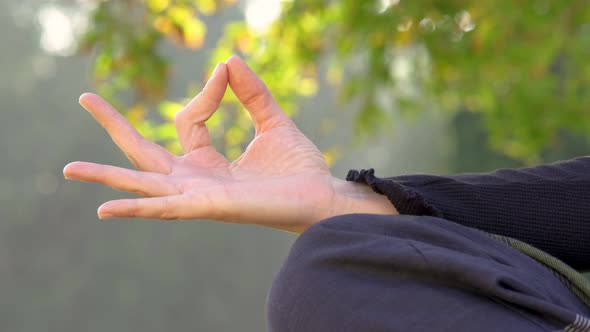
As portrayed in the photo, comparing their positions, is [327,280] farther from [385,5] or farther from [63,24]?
[63,24]

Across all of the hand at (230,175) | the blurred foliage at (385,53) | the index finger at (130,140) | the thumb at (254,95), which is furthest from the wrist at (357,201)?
the blurred foliage at (385,53)

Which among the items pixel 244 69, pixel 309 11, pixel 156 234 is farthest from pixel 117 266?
pixel 244 69

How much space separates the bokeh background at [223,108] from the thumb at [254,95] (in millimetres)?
2379

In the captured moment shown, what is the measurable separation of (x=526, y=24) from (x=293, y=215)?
317 cm

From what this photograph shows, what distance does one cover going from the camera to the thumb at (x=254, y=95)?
4.85 ft

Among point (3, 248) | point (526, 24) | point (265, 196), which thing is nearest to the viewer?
point (265, 196)

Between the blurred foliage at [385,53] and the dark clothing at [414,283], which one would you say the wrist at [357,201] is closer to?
the dark clothing at [414,283]

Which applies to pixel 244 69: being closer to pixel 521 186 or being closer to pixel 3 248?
pixel 521 186

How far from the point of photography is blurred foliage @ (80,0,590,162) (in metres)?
4.04

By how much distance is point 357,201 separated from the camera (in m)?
1.42

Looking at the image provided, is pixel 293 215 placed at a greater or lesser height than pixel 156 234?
lesser

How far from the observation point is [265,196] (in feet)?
4.42

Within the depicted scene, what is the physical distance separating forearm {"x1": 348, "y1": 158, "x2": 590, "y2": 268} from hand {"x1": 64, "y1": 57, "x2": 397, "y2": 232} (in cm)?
8

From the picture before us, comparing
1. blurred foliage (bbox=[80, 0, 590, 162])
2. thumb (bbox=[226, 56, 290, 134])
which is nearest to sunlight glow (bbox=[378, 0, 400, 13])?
blurred foliage (bbox=[80, 0, 590, 162])
